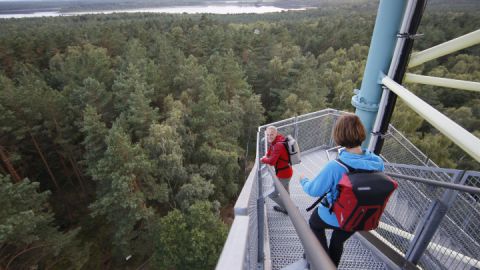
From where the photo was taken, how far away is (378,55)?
13.0ft

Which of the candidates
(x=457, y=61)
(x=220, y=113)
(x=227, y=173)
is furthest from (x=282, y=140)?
(x=457, y=61)

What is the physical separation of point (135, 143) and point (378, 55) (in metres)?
16.1

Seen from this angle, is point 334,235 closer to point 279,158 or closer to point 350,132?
point 350,132

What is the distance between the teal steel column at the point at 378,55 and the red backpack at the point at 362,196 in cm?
257

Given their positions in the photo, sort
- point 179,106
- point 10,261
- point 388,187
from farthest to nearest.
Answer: point 179,106
point 10,261
point 388,187

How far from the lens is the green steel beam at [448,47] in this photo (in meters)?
2.81

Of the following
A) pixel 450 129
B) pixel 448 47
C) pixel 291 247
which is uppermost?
pixel 448 47

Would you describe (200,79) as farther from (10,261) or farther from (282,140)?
(282,140)

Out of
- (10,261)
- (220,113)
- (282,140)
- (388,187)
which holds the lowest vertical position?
(10,261)

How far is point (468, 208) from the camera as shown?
253cm

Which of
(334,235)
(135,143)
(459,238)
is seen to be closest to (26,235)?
(135,143)

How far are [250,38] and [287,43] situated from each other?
6105 millimetres

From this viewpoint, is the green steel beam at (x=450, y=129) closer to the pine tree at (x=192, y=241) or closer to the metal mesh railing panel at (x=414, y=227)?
the metal mesh railing panel at (x=414, y=227)

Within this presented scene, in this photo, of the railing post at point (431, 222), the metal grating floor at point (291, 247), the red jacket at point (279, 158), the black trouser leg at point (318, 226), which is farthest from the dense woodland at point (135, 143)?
the railing post at point (431, 222)
